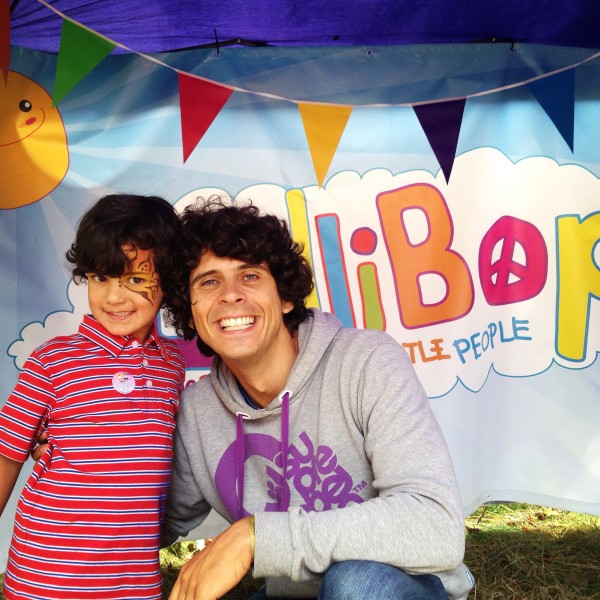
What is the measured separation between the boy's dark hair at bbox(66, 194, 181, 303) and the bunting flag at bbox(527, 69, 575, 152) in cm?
171

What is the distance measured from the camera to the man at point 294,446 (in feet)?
5.05

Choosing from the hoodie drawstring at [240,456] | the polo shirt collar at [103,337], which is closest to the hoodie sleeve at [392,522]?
the hoodie drawstring at [240,456]

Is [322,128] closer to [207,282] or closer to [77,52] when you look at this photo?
[77,52]

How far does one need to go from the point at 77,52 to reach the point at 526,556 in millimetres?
2495

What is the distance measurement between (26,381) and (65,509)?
1.04ft

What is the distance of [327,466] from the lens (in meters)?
1.85

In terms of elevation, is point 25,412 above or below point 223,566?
above

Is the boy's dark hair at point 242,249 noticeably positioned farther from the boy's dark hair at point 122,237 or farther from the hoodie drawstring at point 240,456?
the hoodie drawstring at point 240,456

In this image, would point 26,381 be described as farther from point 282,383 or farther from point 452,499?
point 452,499

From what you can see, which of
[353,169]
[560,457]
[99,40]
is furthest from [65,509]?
[560,457]

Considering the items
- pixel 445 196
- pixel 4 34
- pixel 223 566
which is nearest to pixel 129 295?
pixel 223 566

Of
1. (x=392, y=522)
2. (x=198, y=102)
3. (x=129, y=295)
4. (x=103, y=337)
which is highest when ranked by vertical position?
(x=198, y=102)

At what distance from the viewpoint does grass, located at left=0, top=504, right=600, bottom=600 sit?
2.80m

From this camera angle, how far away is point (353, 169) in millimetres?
3152
